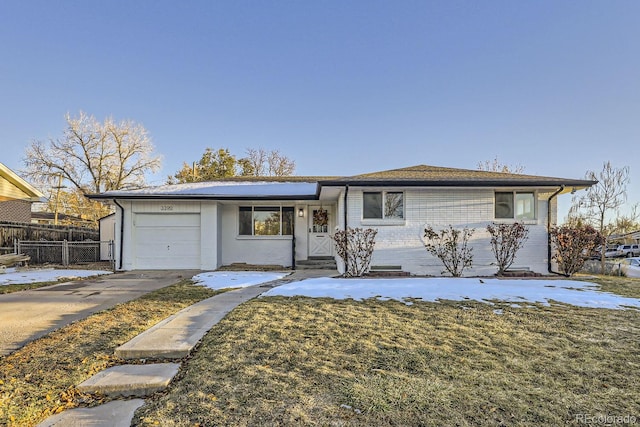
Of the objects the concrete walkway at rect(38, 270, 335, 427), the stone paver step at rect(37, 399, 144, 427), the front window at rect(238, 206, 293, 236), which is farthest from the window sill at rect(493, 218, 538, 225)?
the stone paver step at rect(37, 399, 144, 427)

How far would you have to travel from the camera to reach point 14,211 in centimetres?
2006

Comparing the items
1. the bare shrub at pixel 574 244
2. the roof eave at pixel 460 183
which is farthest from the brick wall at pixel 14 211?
the bare shrub at pixel 574 244

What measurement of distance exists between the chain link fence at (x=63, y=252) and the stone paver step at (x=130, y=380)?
11356 millimetres

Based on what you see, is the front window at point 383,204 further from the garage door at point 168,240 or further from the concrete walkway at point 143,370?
the garage door at point 168,240

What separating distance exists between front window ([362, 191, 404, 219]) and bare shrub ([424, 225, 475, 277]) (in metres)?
1.12

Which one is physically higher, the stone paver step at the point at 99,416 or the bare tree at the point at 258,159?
the bare tree at the point at 258,159

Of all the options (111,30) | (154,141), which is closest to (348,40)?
(111,30)

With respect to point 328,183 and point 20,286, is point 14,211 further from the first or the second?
point 328,183

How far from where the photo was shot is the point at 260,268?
12.0 m

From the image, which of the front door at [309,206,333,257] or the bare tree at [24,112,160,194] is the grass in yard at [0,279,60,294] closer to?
the front door at [309,206,333,257]

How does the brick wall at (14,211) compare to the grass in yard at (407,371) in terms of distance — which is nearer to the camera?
the grass in yard at (407,371)

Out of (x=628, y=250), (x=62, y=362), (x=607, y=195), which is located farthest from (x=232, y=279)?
(x=628, y=250)

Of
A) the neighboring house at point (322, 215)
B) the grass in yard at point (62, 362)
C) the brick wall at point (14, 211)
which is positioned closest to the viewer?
the grass in yard at point (62, 362)

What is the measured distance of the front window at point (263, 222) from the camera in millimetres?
13328
